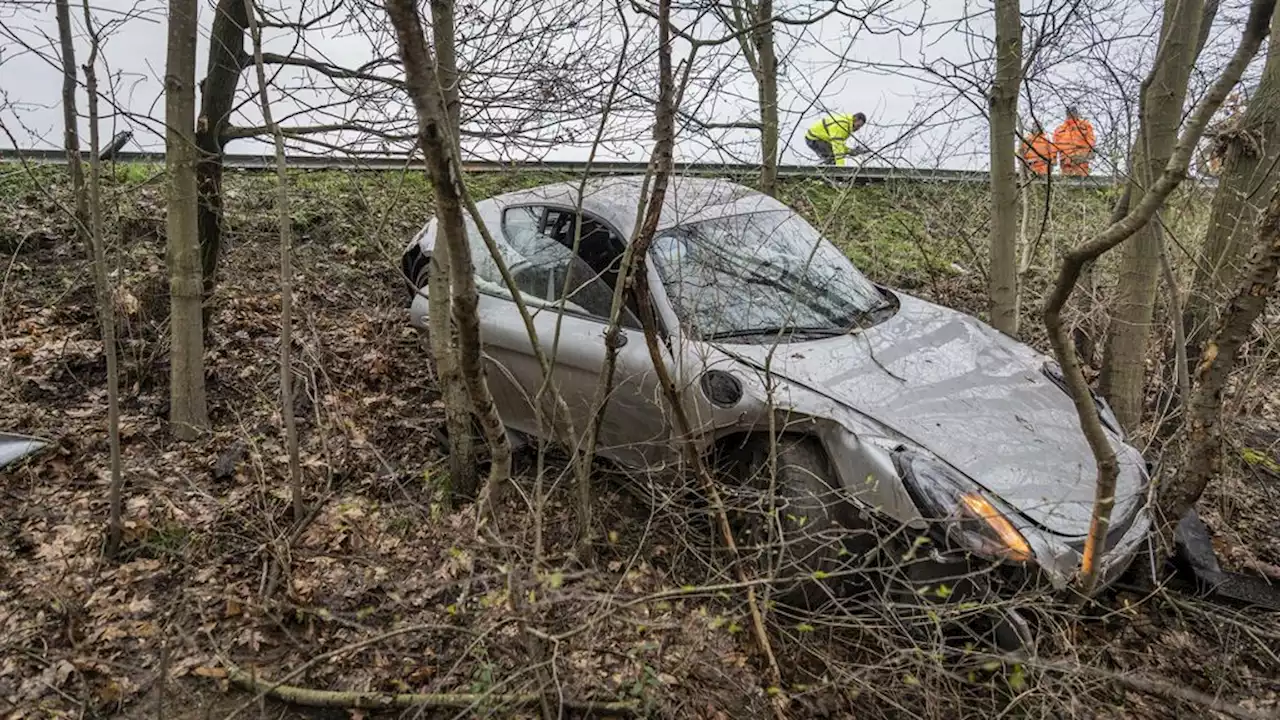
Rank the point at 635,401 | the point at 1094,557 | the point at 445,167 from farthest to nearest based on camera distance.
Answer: the point at 635,401 < the point at 1094,557 < the point at 445,167

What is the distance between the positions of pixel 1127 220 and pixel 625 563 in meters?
2.32

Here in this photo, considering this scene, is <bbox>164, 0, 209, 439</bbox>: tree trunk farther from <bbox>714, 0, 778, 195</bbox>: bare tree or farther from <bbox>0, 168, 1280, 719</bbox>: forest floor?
<bbox>714, 0, 778, 195</bbox>: bare tree

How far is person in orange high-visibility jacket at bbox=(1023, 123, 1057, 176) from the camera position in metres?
5.10

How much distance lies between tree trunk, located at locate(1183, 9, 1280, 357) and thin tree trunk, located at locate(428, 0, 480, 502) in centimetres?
438

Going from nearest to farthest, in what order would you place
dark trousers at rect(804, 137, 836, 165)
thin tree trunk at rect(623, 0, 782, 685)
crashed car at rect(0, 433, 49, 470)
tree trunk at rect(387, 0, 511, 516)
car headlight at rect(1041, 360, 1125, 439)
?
tree trunk at rect(387, 0, 511, 516) < thin tree trunk at rect(623, 0, 782, 685) < crashed car at rect(0, 433, 49, 470) < car headlight at rect(1041, 360, 1125, 439) < dark trousers at rect(804, 137, 836, 165)

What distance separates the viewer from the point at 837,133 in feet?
17.6

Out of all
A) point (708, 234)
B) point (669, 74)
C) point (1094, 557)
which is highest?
point (669, 74)

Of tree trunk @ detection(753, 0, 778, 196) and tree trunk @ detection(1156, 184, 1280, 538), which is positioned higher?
tree trunk @ detection(753, 0, 778, 196)

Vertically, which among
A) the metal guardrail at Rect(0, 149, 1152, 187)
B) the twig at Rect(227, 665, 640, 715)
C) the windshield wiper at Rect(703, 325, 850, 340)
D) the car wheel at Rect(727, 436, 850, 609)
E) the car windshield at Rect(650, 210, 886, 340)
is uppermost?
the metal guardrail at Rect(0, 149, 1152, 187)

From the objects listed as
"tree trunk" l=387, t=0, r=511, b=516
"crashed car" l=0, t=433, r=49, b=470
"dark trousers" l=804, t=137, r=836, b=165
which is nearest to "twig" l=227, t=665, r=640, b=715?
"tree trunk" l=387, t=0, r=511, b=516

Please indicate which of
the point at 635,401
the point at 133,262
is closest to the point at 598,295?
the point at 635,401

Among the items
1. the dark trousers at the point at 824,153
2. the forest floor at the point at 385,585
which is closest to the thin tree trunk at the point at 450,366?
the forest floor at the point at 385,585

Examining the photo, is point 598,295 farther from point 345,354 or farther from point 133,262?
point 133,262

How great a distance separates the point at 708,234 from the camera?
4129 millimetres
